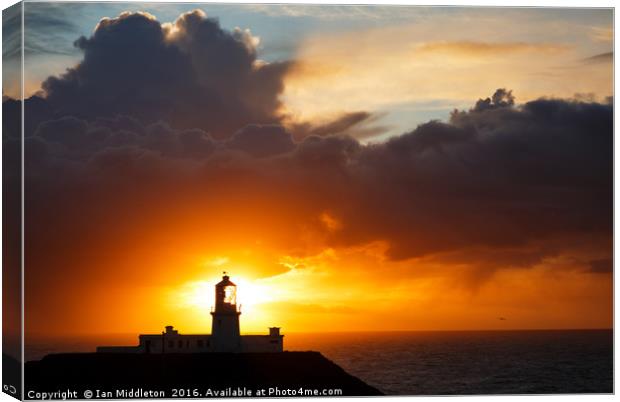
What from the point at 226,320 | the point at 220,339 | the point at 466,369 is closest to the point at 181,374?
the point at 220,339

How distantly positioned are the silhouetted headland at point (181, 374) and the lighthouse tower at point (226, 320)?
80 centimetres

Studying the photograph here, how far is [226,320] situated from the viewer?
2381cm

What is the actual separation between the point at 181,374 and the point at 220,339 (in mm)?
2325

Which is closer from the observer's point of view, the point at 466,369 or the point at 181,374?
the point at 181,374

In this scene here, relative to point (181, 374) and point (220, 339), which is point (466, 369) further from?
point (181, 374)

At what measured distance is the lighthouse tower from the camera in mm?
23203

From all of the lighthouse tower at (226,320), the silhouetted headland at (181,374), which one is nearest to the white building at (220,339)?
the lighthouse tower at (226,320)

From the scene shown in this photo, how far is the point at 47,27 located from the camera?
20.5 meters

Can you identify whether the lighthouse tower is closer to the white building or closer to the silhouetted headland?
the white building

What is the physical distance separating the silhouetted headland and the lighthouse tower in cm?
80

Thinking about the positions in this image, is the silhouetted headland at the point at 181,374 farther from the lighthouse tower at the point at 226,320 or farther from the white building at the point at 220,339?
the lighthouse tower at the point at 226,320

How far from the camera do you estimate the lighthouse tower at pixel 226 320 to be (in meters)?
23.2

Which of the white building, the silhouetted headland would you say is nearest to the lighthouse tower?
the white building

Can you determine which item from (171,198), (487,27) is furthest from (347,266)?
(487,27)
